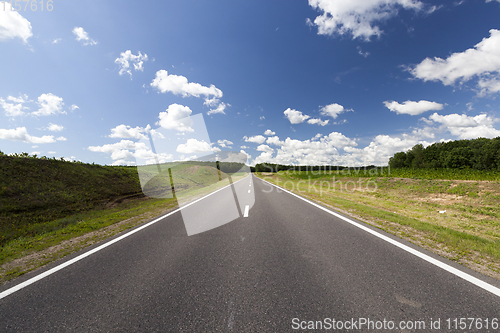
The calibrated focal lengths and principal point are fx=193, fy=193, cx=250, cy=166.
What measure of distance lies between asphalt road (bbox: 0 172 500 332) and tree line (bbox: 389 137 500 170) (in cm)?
4008

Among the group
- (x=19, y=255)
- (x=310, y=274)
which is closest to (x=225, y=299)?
(x=310, y=274)

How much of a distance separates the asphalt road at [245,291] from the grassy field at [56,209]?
155 cm

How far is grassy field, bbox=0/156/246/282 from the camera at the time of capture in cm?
493

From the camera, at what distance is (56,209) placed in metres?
10.4

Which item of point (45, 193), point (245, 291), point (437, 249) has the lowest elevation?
point (437, 249)

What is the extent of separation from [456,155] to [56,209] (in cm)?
6930

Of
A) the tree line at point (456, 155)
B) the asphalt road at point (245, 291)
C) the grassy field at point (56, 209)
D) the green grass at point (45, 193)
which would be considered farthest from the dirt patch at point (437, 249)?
the tree line at point (456, 155)

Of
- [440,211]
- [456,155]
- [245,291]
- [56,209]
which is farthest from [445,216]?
[456,155]

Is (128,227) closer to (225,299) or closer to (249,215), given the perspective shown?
(249,215)

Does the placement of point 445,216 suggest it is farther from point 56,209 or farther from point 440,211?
point 56,209

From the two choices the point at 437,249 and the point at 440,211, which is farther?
the point at 440,211

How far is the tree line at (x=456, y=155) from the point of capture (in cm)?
3491

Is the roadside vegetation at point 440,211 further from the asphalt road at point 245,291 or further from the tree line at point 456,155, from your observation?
the tree line at point 456,155

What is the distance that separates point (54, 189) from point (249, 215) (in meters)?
12.4
